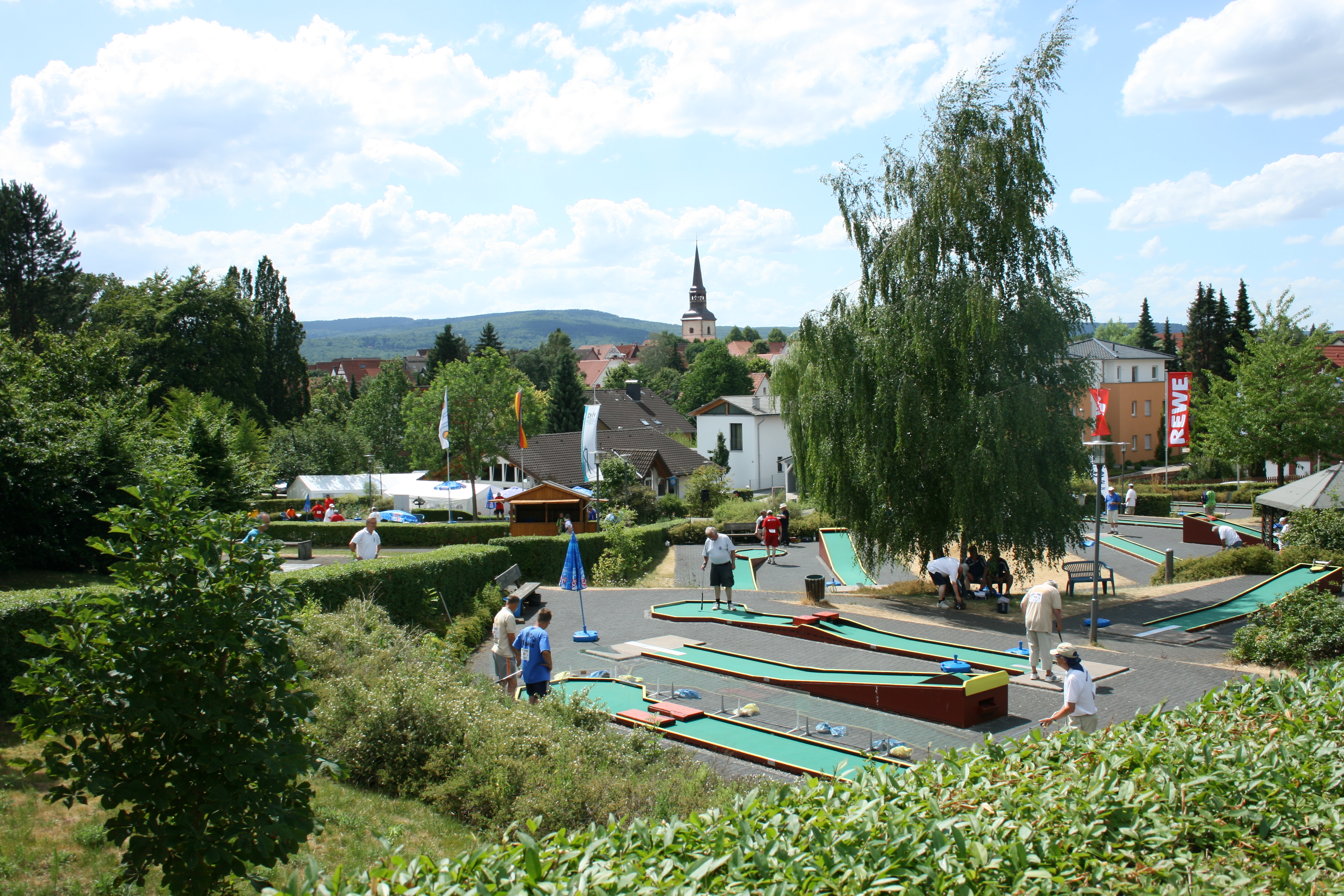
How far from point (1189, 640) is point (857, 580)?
9.12 m

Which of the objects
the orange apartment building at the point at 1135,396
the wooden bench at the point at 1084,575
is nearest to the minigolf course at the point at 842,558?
the wooden bench at the point at 1084,575

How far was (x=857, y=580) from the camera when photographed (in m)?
22.8

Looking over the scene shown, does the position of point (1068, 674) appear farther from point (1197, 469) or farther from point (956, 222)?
point (1197, 469)

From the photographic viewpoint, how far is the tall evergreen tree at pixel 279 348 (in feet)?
215

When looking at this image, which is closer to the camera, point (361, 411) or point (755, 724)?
point (755, 724)

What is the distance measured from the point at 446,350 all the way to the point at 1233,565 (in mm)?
62330

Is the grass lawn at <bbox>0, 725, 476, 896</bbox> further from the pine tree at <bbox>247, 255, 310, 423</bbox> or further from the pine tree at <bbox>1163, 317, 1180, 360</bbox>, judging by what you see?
the pine tree at <bbox>1163, 317, 1180, 360</bbox>

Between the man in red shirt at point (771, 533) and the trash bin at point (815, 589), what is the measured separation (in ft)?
26.6

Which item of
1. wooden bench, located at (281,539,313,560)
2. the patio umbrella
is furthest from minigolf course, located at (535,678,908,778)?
wooden bench, located at (281,539,313,560)

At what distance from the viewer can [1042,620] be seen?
38.0 ft

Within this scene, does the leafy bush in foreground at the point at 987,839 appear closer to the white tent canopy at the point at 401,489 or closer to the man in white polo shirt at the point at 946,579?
the man in white polo shirt at the point at 946,579

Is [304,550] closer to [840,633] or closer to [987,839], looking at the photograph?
[840,633]

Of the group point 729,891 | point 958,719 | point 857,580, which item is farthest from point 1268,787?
point 857,580

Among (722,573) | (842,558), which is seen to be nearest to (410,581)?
(722,573)
